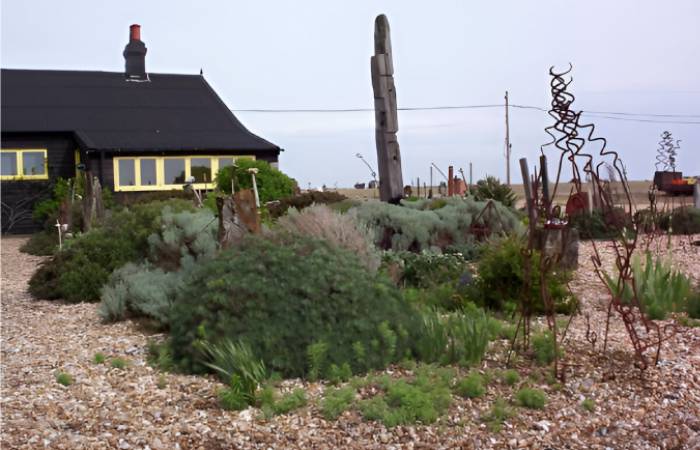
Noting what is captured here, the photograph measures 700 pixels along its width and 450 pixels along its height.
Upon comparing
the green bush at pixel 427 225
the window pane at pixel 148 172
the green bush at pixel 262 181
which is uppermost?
the window pane at pixel 148 172

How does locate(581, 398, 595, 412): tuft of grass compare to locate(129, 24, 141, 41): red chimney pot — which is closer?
locate(581, 398, 595, 412): tuft of grass

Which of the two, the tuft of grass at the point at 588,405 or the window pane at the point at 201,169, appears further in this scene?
the window pane at the point at 201,169

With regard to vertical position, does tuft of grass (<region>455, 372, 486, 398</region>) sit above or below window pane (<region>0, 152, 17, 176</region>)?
below

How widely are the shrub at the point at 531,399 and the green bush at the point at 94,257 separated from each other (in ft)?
16.4

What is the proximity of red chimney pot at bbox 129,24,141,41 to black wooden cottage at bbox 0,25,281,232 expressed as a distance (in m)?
2.13

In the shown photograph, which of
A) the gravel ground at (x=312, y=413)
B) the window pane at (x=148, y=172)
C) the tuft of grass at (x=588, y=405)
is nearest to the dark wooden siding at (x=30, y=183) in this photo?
the window pane at (x=148, y=172)

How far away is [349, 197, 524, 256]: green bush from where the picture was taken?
388 inches

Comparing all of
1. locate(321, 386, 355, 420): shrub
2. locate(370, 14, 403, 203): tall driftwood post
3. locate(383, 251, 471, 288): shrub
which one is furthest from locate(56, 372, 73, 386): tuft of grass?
locate(370, 14, 403, 203): tall driftwood post

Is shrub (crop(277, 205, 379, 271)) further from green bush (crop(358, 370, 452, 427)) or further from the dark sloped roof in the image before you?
the dark sloped roof

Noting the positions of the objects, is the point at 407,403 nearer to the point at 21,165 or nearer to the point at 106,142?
the point at 106,142

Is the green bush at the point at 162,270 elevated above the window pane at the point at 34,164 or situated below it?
below

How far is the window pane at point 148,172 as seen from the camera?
2247cm

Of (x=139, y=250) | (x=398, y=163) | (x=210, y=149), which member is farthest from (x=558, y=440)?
(x=210, y=149)

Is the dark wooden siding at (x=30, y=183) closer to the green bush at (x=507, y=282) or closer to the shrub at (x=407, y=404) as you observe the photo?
the green bush at (x=507, y=282)
